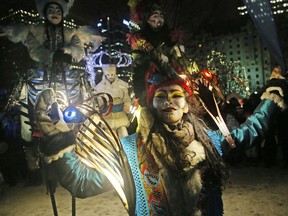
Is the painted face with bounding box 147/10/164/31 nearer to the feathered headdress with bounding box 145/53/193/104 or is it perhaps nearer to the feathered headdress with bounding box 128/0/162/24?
the feathered headdress with bounding box 128/0/162/24

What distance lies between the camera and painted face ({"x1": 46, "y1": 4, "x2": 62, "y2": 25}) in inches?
178

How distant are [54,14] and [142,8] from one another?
1.61 m

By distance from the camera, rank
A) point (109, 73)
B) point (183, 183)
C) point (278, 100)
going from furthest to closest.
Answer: point (109, 73) → point (278, 100) → point (183, 183)

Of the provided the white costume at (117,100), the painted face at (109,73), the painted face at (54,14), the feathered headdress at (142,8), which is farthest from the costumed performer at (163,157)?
the painted face at (109,73)

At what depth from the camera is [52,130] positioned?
1.87 m

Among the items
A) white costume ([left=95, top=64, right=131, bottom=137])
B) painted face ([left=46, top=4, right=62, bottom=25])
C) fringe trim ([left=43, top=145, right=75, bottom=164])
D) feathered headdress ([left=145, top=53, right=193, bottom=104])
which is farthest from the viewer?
white costume ([left=95, top=64, right=131, bottom=137])

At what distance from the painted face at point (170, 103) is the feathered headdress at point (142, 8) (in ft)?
5.85

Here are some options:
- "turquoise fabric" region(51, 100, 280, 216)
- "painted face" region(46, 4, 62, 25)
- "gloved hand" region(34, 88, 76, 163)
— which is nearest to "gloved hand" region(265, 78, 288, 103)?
"turquoise fabric" region(51, 100, 280, 216)

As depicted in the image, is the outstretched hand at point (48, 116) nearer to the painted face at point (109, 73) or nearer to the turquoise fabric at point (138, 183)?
the turquoise fabric at point (138, 183)

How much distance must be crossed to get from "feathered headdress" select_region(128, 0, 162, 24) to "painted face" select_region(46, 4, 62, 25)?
4.63 feet

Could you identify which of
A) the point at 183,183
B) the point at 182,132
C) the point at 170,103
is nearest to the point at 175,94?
the point at 170,103

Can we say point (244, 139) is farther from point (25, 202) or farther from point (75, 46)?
point (25, 202)

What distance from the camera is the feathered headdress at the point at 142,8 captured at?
140 inches

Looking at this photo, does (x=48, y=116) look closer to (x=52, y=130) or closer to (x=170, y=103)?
(x=52, y=130)
